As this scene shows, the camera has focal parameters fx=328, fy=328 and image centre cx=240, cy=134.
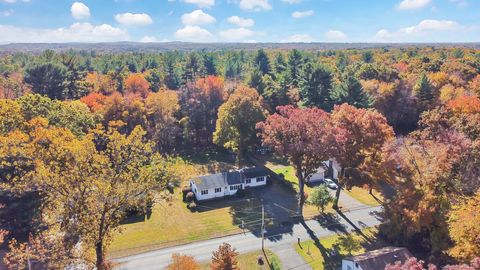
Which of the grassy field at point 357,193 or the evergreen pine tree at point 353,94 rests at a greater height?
the evergreen pine tree at point 353,94

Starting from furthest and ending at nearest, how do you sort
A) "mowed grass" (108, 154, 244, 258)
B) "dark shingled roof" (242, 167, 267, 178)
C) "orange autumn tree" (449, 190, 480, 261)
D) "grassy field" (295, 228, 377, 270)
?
"dark shingled roof" (242, 167, 267, 178) < "mowed grass" (108, 154, 244, 258) < "grassy field" (295, 228, 377, 270) < "orange autumn tree" (449, 190, 480, 261)

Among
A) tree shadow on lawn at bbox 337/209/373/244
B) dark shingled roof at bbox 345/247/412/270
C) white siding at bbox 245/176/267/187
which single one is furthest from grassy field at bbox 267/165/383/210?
dark shingled roof at bbox 345/247/412/270

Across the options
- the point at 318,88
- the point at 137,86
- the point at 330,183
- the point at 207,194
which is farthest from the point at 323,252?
the point at 137,86

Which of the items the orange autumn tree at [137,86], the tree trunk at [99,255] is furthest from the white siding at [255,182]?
the orange autumn tree at [137,86]

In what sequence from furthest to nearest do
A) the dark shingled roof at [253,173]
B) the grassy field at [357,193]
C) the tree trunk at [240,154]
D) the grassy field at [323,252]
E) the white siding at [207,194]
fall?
the tree trunk at [240,154], the dark shingled roof at [253,173], the grassy field at [357,193], the white siding at [207,194], the grassy field at [323,252]

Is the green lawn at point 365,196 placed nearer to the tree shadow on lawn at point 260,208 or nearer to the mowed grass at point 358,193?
the mowed grass at point 358,193

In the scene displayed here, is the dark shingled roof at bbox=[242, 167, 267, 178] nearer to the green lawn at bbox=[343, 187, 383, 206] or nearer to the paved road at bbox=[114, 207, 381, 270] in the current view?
the paved road at bbox=[114, 207, 381, 270]

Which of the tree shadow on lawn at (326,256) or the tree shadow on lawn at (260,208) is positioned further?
the tree shadow on lawn at (260,208)

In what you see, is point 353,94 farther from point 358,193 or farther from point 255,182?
point 255,182
